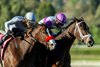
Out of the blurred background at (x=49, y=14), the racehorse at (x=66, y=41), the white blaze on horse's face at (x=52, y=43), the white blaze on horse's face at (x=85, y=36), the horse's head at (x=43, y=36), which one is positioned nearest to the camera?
the white blaze on horse's face at (x=52, y=43)

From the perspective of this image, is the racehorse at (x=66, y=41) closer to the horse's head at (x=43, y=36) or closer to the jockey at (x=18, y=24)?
the horse's head at (x=43, y=36)

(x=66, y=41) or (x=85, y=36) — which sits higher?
(x=85, y=36)

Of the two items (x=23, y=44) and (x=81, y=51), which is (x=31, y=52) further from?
(x=81, y=51)

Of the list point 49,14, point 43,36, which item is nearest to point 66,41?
point 43,36

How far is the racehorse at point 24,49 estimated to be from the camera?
1023cm

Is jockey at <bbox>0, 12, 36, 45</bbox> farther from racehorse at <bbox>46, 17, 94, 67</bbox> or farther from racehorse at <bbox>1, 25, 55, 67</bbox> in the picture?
racehorse at <bbox>46, 17, 94, 67</bbox>

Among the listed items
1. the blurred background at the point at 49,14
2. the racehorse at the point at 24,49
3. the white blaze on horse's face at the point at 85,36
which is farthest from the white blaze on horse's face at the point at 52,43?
the blurred background at the point at 49,14

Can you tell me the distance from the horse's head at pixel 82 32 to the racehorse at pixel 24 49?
0.90 metres

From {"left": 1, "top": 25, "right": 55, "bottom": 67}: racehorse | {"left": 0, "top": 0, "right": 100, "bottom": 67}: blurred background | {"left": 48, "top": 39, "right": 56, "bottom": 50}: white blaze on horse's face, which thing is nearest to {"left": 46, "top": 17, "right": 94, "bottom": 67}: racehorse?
{"left": 1, "top": 25, "right": 55, "bottom": 67}: racehorse

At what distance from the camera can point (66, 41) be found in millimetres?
11148

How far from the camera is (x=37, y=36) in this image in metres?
10.4

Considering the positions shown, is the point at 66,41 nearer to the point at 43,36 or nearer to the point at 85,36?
the point at 85,36

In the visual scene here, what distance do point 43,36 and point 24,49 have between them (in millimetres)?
492

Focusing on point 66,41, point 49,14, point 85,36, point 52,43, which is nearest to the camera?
point 52,43
